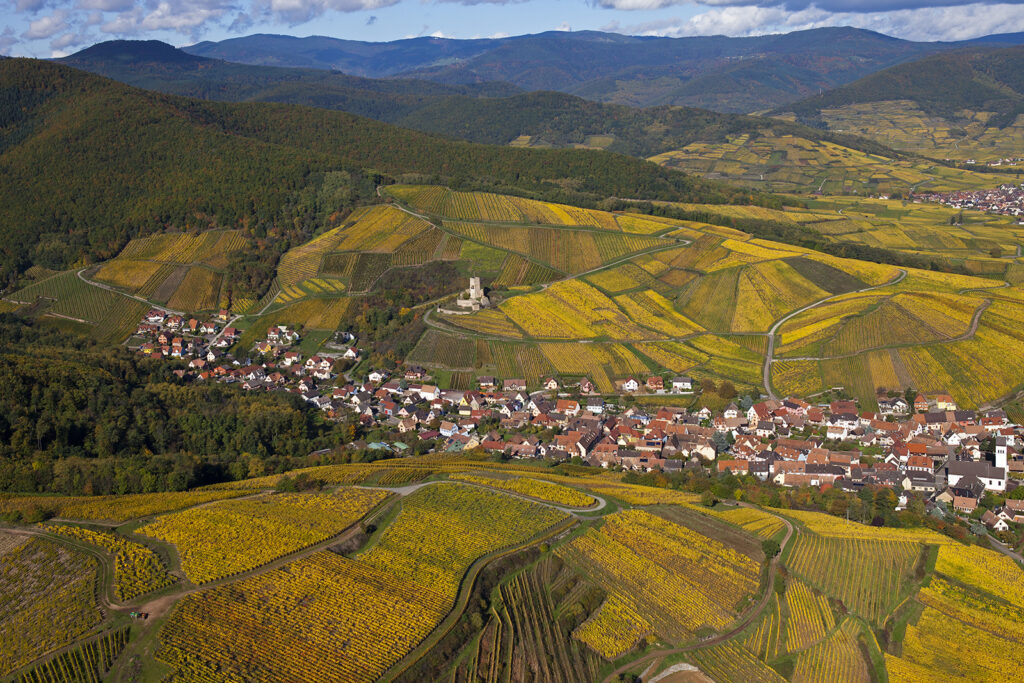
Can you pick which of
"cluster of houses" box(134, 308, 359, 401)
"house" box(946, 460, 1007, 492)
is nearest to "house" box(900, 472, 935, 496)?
"house" box(946, 460, 1007, 492)

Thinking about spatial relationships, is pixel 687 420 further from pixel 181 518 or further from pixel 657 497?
pixel 181 518

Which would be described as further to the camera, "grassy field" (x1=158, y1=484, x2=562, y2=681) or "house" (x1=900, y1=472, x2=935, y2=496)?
"house" (x1=900, y1=472, x2=935, y2=496)

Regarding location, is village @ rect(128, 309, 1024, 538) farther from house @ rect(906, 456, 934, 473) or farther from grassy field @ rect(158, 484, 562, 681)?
grassy field @ rect(158, 484, 562, 681)

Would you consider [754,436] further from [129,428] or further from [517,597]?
[129,428]

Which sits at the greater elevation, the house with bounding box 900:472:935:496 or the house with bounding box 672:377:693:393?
the house with bounding box 672:377:693:393

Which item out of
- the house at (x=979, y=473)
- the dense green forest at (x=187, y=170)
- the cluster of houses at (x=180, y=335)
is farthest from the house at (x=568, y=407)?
the dense green forest at (x=187, y=170)

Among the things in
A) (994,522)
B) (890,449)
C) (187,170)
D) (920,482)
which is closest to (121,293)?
(187,170)

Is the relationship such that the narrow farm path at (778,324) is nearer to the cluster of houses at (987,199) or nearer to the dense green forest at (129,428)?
the dense green forest at (129,428)
